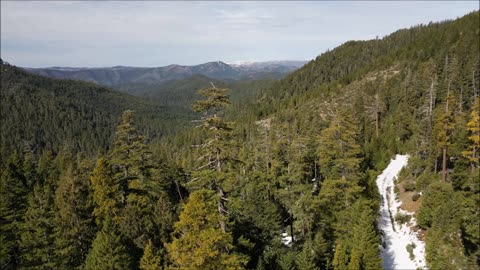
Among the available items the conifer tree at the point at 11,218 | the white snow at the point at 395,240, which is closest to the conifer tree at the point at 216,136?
the conifer tree at the point at 11,218

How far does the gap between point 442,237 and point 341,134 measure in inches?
463

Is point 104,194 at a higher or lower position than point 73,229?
higher

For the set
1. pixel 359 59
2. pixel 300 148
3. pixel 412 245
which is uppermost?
pixel 359 59

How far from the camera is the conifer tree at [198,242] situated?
15.5 metres

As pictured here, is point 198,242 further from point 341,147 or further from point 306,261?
point 341,147

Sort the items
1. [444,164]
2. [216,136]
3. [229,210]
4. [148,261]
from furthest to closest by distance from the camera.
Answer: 1. [444,164]
2. [229,210]
3. [148,261]
4. [216,136]

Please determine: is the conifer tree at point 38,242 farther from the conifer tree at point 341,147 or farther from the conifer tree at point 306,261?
the conifer tree at point 341,147

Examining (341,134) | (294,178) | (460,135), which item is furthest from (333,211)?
(460,135)

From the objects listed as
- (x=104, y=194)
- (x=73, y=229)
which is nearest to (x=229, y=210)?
(x=104, y=194)

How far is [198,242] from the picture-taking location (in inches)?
618

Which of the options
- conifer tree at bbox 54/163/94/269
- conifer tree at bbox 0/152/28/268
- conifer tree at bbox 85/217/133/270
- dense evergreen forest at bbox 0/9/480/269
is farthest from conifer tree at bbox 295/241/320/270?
conifer tree at bbox 0/152/28/268

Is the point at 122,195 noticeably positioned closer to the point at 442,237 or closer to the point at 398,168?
the point at 442,237

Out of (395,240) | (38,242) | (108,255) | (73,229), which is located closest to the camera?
(108,255)

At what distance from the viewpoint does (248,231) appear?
30.4 metres
